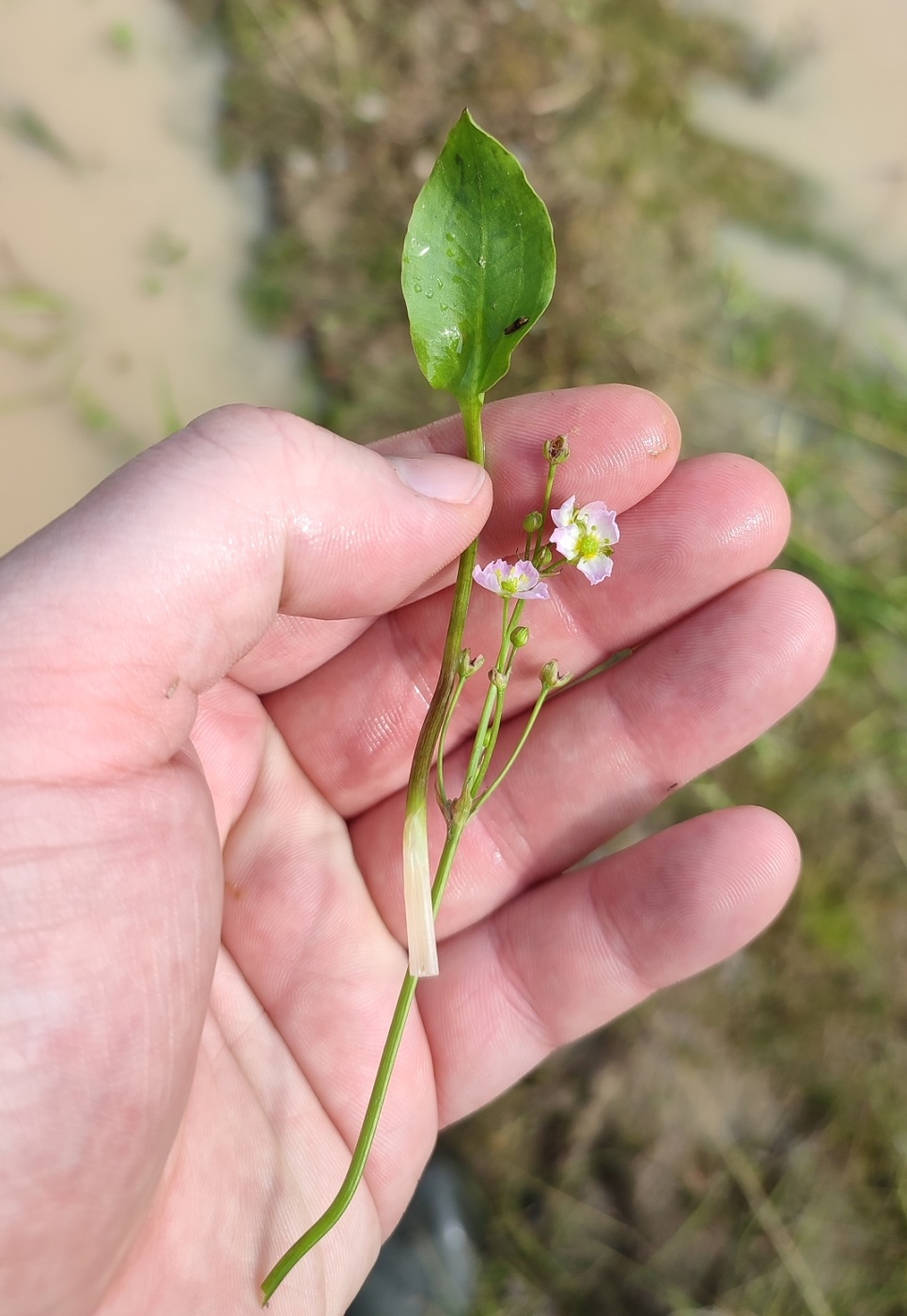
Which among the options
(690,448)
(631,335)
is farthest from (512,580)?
(631,335)

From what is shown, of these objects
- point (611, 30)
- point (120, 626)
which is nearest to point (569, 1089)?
point (120, 626)

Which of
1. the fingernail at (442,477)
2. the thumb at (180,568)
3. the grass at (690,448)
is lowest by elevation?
the grass at (690,448)

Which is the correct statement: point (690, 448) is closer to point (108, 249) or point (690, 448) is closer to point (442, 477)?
point (442, 477)

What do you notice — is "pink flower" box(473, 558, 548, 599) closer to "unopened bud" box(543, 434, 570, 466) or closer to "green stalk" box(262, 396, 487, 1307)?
"green stalk" box(262, 396, 487, 1307)

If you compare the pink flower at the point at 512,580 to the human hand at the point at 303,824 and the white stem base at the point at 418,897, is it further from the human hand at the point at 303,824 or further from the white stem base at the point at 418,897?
the white stem base at the point at 418,897

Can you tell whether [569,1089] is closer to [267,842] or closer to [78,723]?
[267,842]

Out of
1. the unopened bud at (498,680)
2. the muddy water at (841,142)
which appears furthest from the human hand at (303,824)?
the muddy water at (841,142)

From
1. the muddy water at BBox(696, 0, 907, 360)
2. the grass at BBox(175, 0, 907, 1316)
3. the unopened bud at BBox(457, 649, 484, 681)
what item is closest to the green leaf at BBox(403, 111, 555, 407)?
the unopened bud at BBox(457, 649, 484, 681)
